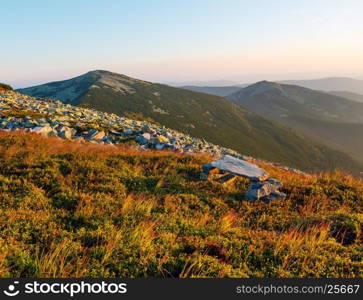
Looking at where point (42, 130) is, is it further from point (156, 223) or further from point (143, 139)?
point (156, 223)

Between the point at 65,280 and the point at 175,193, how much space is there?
192 inches

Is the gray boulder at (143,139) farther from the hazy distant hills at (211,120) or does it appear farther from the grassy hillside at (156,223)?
the hazy distant hills at (211,120)

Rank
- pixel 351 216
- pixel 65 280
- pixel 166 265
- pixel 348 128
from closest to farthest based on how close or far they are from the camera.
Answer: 1. pixel 65 280
2. pixel 166 265
3. pixel 351 216
4. pixel 348 128

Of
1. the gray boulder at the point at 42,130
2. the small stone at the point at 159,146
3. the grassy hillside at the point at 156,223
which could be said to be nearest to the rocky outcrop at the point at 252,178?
the grassy hillside at the point at 156,223

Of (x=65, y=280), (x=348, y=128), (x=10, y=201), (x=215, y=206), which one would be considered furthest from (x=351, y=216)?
(x=348, y=128)

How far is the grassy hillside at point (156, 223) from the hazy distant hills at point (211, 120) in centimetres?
8648

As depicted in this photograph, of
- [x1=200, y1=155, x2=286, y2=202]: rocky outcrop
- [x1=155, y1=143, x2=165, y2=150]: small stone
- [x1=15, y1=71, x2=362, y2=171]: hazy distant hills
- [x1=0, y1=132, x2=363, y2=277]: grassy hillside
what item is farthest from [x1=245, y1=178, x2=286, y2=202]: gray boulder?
[x1=15, y1=71, x2=362, y2=171]: hazy distant hills

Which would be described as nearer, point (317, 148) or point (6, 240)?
point (6, 240)

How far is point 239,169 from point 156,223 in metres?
5.48

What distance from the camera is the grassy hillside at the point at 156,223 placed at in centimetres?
430

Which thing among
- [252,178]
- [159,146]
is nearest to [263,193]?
[252,178]

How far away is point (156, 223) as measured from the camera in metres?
5.98

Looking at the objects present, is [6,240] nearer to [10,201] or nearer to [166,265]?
[10,201]

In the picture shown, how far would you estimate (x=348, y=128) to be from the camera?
18912 cm
